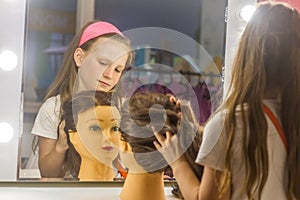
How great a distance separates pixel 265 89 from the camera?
70cm

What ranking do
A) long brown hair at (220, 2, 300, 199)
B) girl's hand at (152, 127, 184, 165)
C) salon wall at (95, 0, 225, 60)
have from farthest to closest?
salon wall at (95, 0, 225, 60), girl's hand at (152, 127, 184, 165), long brown hair at (220, 2, 300, 199)

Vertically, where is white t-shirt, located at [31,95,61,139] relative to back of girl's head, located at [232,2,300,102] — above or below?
below

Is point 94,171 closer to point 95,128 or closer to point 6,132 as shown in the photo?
point 95,128

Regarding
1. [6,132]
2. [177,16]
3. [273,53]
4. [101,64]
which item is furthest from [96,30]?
[273,53]

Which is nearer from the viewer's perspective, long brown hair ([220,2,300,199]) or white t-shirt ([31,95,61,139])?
long brown hair ([220,2,300,199])

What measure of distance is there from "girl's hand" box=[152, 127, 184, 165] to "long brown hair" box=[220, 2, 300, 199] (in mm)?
175

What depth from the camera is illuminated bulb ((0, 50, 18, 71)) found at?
0.91 meters

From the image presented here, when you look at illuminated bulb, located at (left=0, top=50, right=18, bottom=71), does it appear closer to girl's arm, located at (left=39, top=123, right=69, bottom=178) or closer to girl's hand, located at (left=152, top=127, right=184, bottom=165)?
girl's arm, located at (left=39, top=123, right=69, bottom=178)

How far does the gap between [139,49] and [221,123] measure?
1.10 ft

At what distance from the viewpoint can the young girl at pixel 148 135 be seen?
871 mm

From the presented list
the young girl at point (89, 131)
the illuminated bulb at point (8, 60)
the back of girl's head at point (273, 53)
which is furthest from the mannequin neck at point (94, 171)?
the back of girl's head at point (273, 53)

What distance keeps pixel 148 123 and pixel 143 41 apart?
0.68 ft

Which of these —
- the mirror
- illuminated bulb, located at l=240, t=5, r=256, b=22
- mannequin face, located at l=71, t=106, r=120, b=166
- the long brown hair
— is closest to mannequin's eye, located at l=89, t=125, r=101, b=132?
mannequin face, located at l=71, t=106, r=120, b=166

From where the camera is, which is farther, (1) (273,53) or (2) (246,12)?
(2) (246,12)
